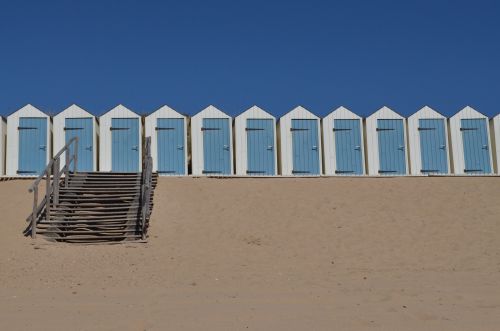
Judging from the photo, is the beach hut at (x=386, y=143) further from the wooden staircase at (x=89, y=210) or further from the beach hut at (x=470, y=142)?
the wooden staircase at (x=89, y=210)

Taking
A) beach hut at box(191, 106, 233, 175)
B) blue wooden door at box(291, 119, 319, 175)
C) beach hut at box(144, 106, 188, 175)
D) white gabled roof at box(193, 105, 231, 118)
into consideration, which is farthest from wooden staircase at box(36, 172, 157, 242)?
blue wooden door at box(291, 119, 319, 175)

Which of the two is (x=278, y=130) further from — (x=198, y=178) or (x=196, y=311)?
(x=196, y=311)

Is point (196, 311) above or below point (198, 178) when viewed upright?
below

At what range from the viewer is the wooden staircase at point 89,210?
43.4 ft

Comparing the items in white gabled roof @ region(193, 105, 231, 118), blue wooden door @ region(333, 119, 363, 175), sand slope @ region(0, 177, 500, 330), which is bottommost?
sand slope @ region(0, 177, 500, 330)

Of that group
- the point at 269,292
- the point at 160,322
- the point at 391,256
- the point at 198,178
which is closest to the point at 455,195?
the point at 391,256

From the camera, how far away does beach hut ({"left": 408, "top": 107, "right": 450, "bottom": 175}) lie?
67.7 ft

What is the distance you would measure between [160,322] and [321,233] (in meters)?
7.13

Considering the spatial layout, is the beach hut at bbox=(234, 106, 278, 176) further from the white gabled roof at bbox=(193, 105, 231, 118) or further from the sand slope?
the sand slope

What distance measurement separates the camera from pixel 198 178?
1862 centimetres

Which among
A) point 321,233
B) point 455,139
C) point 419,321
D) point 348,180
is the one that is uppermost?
point 455,139

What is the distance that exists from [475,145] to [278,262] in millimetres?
12139

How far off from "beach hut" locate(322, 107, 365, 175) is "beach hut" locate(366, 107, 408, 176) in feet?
1.02

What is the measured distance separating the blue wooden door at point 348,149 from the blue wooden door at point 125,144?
6.43m
